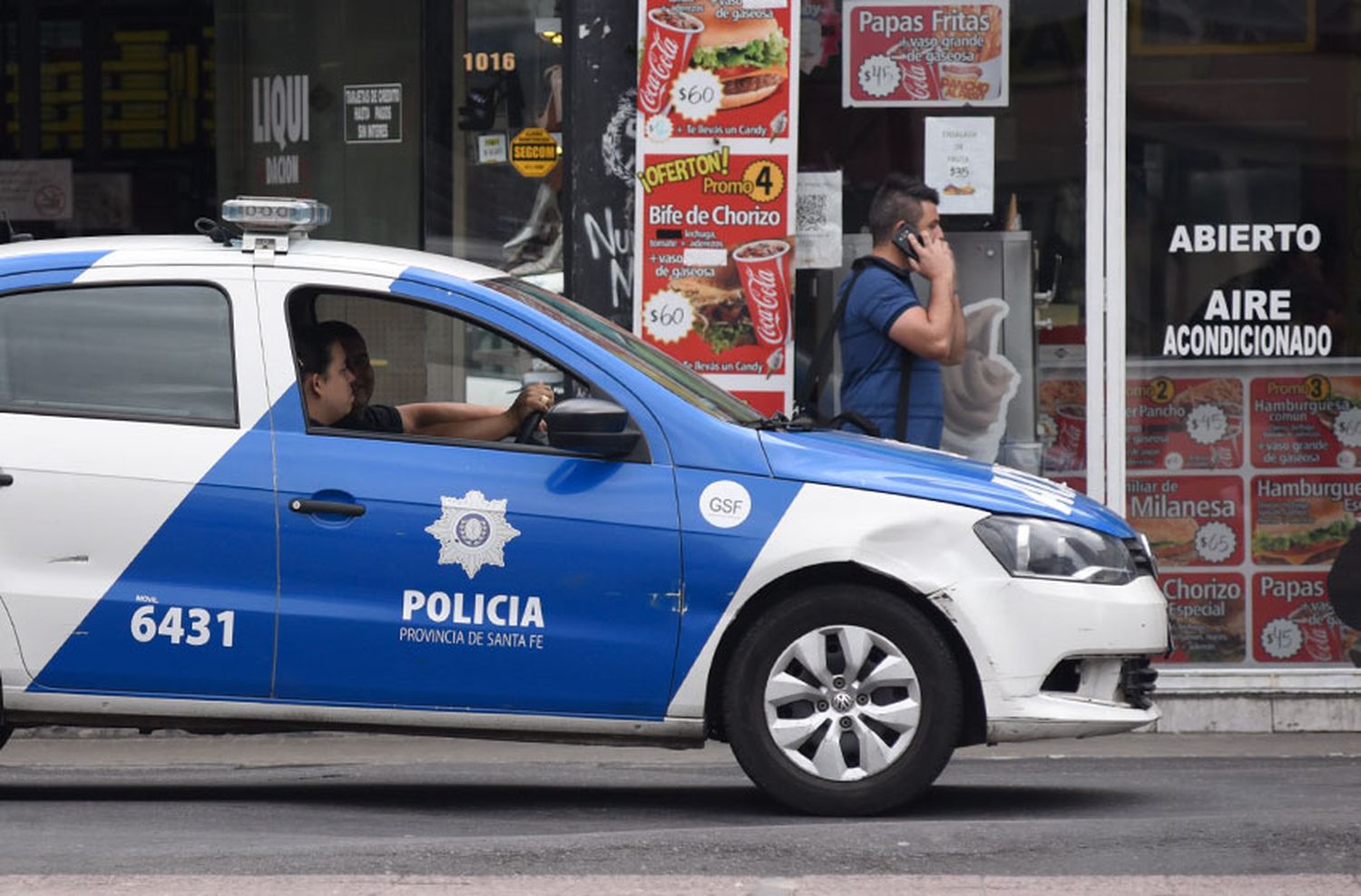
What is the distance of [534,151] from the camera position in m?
11.1

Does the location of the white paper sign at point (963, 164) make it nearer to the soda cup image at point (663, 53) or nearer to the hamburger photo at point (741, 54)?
the hamburger photo at point (741, 54)

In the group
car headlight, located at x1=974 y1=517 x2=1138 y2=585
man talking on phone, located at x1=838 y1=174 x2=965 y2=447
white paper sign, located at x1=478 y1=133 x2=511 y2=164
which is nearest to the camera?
car headlight, located at x1=974 y1=517 x2=1138 y2=585

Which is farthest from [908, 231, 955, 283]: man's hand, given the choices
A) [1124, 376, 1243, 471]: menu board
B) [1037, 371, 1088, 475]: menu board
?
[1124, 376, 1243, 471]: menu board

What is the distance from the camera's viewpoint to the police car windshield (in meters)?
7.62

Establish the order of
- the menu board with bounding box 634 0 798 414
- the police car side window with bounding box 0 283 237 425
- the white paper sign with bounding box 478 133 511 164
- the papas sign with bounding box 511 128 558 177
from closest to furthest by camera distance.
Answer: the police car side window with bounding box 0 283 237 425, the menu board with bounding box 634 0 798 414, the papas sign with bounding box 511 128 558 177, the white paper sign with bounding box 478 133 511 164

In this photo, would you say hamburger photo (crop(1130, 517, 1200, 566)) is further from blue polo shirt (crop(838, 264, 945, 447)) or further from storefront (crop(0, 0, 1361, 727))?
blue polo shirt (crop(838, 264, 945, 447))

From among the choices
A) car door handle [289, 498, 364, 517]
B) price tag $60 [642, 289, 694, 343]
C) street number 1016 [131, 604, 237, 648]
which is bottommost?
street number 1016 [131, 604, 237, 648]

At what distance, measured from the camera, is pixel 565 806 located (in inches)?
312

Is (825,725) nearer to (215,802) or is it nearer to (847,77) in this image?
(215,802)

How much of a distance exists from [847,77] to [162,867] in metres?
5.28

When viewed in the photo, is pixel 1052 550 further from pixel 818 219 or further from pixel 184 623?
pixel 818 219

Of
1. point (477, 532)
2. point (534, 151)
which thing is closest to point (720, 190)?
point (534, 151)

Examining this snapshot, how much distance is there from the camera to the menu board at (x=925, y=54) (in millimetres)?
10570

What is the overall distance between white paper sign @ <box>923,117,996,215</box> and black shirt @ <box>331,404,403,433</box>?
3.26 meters
